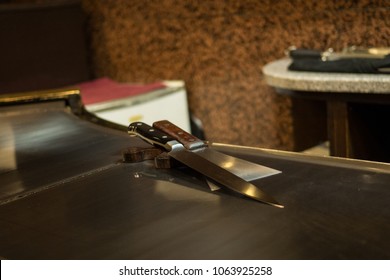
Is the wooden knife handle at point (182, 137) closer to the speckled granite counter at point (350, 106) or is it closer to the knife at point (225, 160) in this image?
the knife at point (225, 160)

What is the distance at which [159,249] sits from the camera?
2.99 ft

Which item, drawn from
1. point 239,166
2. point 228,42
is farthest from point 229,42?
point 239,166

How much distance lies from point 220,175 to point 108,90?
2.23 meters

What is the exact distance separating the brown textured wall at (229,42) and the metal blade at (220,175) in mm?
1560

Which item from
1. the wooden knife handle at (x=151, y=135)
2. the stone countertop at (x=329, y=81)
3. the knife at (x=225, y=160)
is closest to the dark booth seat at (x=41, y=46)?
the stone countertop at (x=329, y=81)

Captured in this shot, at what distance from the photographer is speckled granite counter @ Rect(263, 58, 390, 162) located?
209 cm

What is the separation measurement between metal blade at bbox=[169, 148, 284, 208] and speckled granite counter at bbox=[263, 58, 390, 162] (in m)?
1.05

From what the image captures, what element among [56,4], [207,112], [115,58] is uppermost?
[56,4]

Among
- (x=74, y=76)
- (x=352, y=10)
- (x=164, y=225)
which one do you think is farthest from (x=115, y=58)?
(x=164, y=225)

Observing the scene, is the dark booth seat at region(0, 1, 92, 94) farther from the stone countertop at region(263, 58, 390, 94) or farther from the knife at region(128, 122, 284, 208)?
the knife at region(128, 122, 284, 208)

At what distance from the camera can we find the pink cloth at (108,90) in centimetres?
305

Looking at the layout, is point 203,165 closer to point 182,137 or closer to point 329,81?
point 182,137

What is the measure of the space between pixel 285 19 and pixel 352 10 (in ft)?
1.09

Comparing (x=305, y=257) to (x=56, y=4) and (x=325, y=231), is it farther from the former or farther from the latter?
(x=56, y=4)
